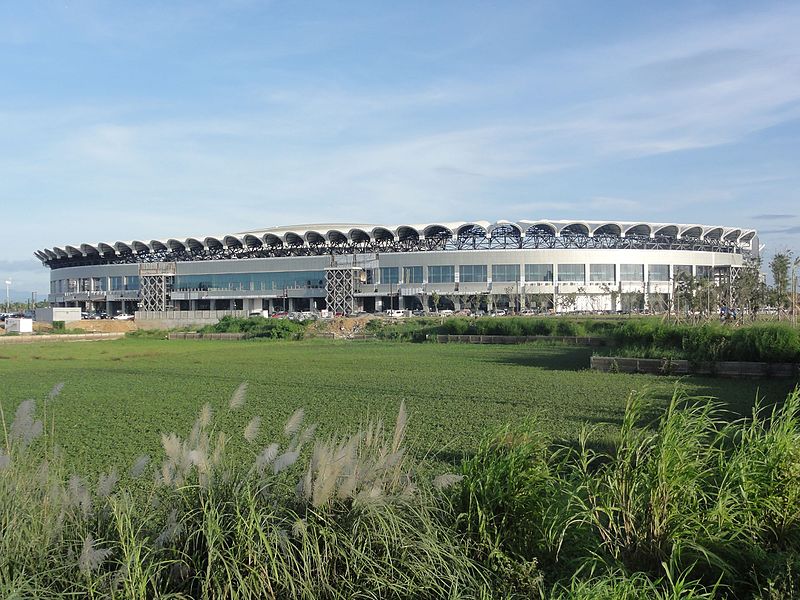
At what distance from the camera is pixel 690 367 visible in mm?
18000

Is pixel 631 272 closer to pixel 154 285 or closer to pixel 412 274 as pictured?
pixel 412 274

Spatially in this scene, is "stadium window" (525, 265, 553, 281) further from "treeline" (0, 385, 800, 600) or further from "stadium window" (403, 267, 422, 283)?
"treeline" (0, 385, 800, 600)

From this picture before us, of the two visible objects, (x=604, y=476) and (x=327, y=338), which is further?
(x=327, y=338)

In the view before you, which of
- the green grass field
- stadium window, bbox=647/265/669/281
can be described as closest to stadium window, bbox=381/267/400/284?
stadium window, bbox=647/265/669/281

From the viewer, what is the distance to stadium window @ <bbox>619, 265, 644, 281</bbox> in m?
75.0

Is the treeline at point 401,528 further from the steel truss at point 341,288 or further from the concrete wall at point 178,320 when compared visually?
the steel truss at point 341,288

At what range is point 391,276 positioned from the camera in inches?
3041

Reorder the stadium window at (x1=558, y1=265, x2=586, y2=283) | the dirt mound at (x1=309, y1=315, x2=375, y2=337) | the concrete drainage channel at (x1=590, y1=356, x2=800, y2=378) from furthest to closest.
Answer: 1. the stadium window at (x1=558, y1=265, x2=586, y2=283)
2. the dirt mound at (x1=309, y1=315, x2=375, y2=337)
3. the concrete drainage channel at (x1=590, y1=356, x2=800, y2=378)

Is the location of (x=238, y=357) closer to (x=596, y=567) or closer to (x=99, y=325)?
(x=596, y=567)

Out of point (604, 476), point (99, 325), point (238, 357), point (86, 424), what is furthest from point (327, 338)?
point (604, 476)

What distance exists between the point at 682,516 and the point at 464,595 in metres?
1.46

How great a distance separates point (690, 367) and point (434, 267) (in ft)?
190

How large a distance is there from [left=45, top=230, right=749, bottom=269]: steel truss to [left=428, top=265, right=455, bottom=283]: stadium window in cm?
243

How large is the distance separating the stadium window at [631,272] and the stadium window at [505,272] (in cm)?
1126
